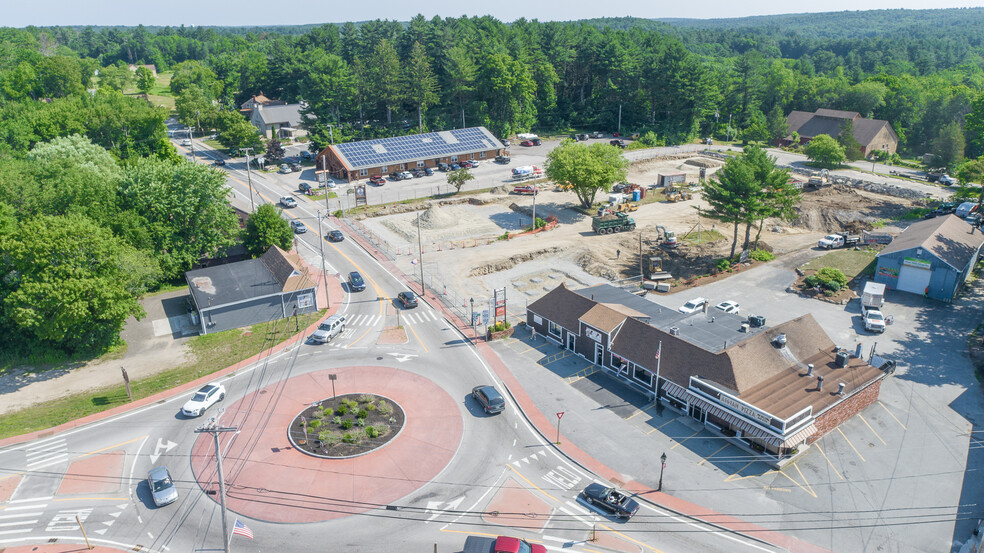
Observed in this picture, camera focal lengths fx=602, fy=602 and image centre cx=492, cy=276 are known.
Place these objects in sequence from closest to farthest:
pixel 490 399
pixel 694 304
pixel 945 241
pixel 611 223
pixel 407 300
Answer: pixel 490 399 → pixel 694 304 → pixel 407 300 → pixel 945 241 → pixel 611 223

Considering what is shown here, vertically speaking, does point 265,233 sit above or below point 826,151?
below

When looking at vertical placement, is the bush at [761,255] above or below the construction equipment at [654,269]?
above

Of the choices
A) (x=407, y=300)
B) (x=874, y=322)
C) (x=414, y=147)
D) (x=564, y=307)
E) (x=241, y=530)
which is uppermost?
(x=414, y=147)

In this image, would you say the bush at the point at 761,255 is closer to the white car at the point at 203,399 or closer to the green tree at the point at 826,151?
the green tree at the point at 826,151

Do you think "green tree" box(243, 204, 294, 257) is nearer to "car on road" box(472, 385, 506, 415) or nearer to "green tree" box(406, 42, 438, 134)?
"car on road" box(472, 385, 506, 415)

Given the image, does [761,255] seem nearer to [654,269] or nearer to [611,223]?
[654,269]

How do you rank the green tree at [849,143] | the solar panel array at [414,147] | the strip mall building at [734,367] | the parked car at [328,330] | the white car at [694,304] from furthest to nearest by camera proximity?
the green tree at [849,143] < the solar panel array at [414,147] < the white car at [694,304] < the parked car at [328,330] < the strip mall building at [734,367]

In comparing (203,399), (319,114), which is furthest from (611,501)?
(319,114)

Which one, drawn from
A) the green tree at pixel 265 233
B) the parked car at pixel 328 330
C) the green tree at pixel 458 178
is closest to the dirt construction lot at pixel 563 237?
the green tree at pixel 458 178
